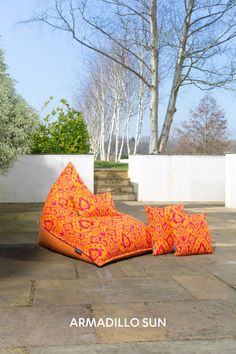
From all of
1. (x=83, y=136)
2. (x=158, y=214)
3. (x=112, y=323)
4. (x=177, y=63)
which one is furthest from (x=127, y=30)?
(x=112, y=323)

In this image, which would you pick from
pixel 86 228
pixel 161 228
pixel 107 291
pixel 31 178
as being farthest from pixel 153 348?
pixel 31 178

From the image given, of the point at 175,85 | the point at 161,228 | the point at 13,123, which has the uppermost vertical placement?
the point at 175,85

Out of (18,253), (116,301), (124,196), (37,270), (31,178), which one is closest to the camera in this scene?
(116,301)

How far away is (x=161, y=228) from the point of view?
634 centimetres

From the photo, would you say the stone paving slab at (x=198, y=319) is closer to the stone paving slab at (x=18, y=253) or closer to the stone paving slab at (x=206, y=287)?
the stone paving slab at (x=206, y=287)

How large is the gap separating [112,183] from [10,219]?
5871mm

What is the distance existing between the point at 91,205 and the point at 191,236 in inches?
52.0

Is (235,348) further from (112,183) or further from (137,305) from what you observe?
(112,183)

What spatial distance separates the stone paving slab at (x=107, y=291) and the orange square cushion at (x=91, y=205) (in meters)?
1.50

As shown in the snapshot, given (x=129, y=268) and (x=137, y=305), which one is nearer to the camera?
(x=137, y=305)

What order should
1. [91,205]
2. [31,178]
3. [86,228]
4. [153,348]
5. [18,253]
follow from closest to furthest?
[153,348], [86,228], [91,205], [18,253], [31,178]

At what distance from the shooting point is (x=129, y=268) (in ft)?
18.6

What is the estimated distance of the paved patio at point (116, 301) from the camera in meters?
3.26

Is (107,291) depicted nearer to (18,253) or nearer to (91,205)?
(91,205)
